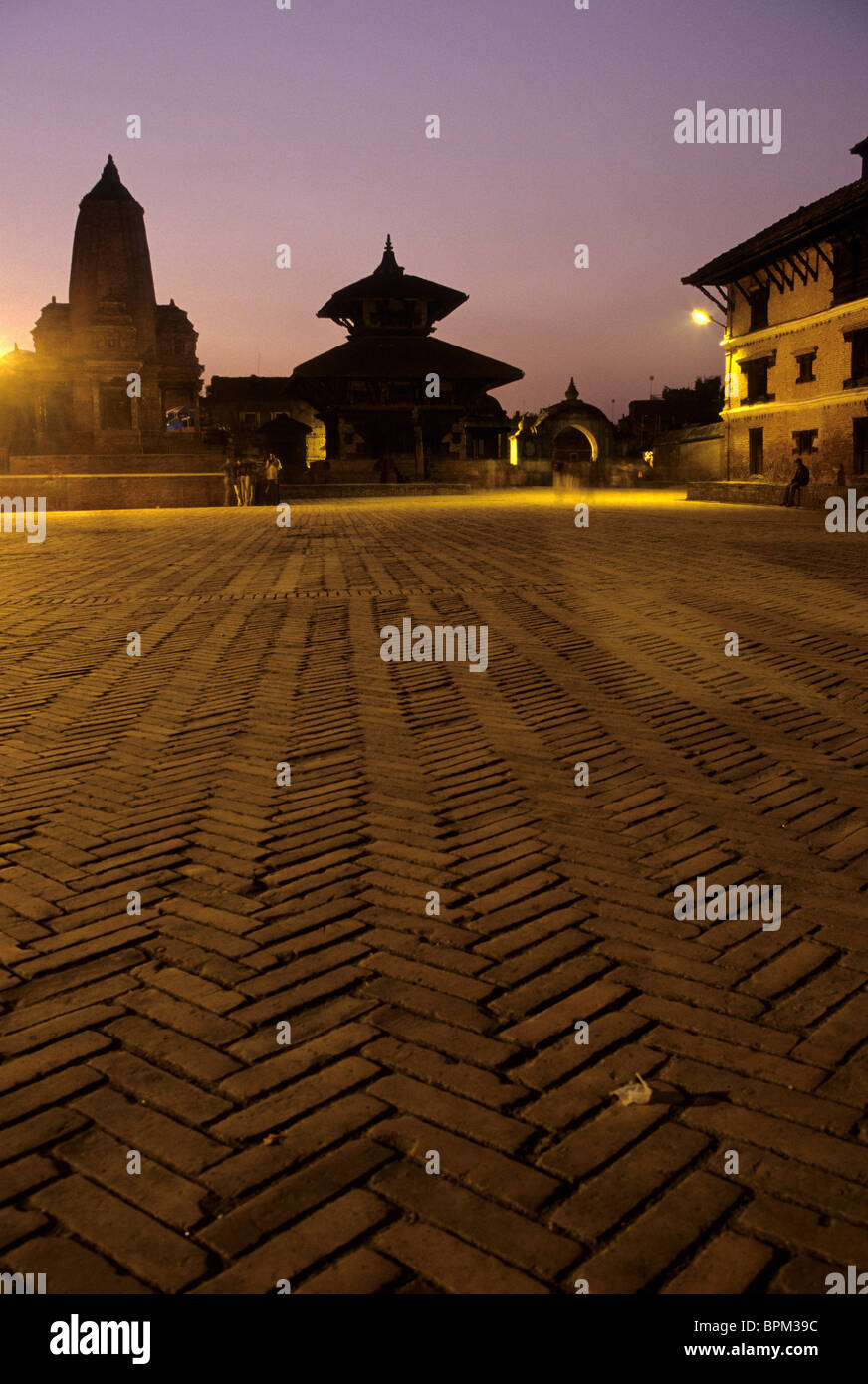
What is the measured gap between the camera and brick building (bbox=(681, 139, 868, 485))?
3058 centimetres

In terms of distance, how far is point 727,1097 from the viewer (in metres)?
2.19

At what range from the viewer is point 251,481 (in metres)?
29.9

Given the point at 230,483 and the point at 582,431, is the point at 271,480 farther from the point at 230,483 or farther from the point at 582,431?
the point at 582,431

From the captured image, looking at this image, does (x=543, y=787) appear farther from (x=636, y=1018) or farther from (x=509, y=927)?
(x=636, y=1018)

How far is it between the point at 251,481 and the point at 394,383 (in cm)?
1796

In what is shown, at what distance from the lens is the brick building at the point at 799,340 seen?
30.6m

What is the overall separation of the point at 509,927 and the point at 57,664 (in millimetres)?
4798

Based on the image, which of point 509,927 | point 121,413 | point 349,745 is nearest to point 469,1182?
point 509,927

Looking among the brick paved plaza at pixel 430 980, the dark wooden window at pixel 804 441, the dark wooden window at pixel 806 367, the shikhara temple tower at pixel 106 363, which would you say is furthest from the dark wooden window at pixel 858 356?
the brick paved plaza at pixel 430 980

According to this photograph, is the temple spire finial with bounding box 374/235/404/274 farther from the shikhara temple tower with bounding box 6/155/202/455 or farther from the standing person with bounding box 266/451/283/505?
the standing person with bounding box 266/451/283/505

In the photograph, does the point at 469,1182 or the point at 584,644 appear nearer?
the point at 469,1182

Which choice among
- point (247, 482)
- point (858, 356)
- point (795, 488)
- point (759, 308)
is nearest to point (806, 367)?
point (858, 356)

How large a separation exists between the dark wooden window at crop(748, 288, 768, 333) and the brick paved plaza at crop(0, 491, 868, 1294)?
3388 cm

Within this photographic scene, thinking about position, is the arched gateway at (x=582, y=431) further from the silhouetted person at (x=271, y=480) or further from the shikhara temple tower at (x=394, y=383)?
the silhouetted person at (x=271, y=480)
